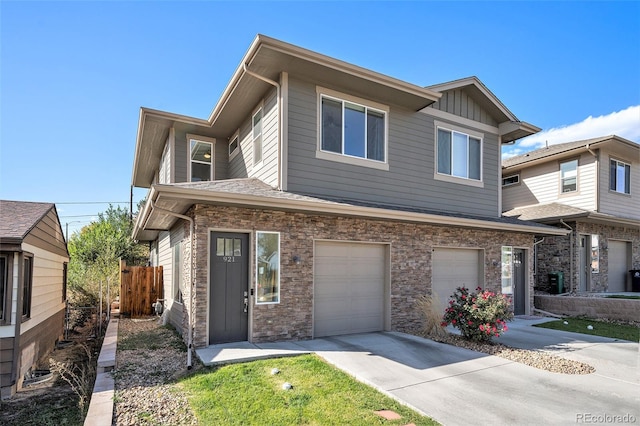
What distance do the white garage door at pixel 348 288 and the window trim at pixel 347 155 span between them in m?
1.94

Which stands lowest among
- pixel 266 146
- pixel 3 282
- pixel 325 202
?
pixel 3 282

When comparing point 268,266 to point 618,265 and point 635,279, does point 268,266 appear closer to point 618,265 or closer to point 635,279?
point 618,265

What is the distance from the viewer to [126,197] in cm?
3184

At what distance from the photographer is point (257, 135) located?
31.3 feet

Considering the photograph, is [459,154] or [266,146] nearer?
[266,146]

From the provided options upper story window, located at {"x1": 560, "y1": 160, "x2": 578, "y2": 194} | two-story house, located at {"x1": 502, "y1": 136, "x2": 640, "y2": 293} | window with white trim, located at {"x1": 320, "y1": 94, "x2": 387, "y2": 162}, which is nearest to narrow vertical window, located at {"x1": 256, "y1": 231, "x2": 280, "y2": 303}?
window with white trim, located at {"x1": 320, "y1": 94, "x2": 387, "y2": 162}

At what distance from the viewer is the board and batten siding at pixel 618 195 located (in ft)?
49.1

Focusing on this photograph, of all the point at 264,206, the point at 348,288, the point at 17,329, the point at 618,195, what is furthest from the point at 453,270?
the point at 618,195

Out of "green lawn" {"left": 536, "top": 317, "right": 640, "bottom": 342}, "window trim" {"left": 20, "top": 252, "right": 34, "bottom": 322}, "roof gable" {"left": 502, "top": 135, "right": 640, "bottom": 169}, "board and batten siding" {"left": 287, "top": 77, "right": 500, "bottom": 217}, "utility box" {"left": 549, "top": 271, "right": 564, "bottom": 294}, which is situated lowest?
"green lawn" {"left": 536, "top": 317, "right": 640, "bottom": 342}

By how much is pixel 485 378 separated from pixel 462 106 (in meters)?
8.13

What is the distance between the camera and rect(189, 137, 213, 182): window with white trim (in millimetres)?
11531

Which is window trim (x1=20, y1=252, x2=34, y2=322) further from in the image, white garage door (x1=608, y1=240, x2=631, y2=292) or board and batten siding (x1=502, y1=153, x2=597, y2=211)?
white garage door (x1=608, y1=240, x2=631, y2=292)

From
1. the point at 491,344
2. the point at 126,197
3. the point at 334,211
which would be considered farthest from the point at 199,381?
the point at 126,197

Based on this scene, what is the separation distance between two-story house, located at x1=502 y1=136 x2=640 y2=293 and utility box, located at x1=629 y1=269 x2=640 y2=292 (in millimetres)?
217
